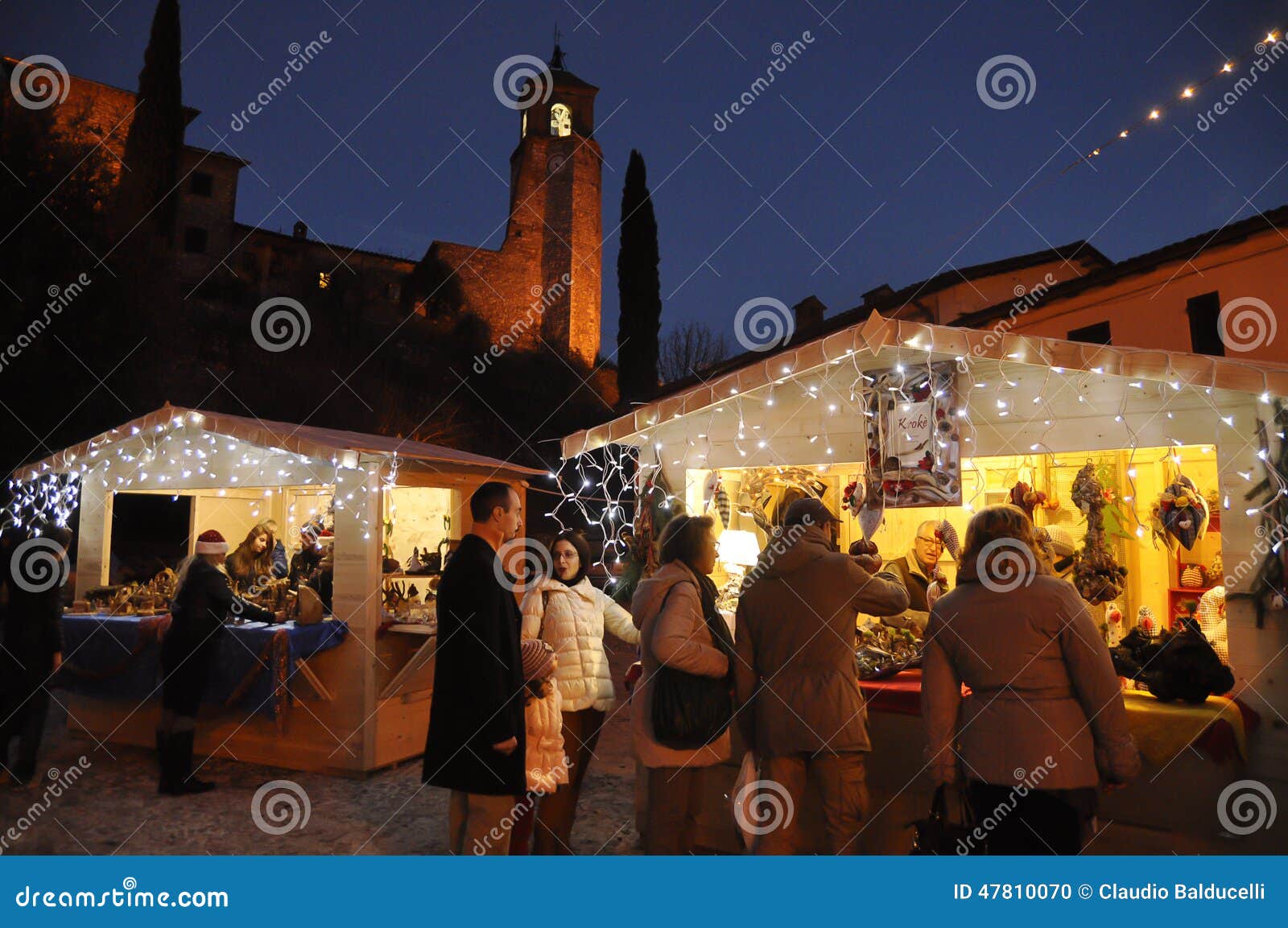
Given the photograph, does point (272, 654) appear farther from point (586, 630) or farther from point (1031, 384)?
point (1031, 384)

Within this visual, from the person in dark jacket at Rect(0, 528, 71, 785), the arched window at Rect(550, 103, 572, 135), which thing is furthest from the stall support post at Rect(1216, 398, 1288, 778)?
the arched window at Rect(550, 103, 572, 135)

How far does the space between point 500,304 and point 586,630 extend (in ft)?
93.6

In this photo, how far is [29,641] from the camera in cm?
477

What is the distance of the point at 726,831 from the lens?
404 centimetres

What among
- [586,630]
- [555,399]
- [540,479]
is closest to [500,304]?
[555,399]

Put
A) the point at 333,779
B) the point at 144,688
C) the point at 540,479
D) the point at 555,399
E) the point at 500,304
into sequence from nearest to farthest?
the point at 333,779 → the point at 144,688 → the point at 540,479 → the point at 555,399 → the point at 500,304

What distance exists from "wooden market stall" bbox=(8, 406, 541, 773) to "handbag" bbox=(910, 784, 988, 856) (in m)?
3.75

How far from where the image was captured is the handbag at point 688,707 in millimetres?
3010

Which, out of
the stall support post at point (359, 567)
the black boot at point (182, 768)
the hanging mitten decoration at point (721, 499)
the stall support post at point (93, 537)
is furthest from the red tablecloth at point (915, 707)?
the stall support post at point (93, 537)

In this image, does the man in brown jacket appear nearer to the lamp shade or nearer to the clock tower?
the lamp shade

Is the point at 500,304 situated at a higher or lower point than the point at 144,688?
higher

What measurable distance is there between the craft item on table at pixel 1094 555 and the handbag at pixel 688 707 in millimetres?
2799

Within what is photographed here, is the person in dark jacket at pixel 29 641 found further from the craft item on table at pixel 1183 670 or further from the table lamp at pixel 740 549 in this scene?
the craft item on table at pixel 1183 670

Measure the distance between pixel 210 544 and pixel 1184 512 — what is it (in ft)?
19.3
